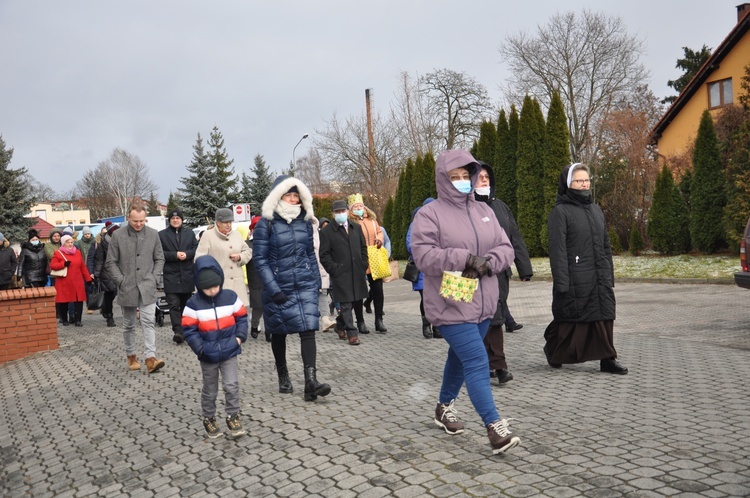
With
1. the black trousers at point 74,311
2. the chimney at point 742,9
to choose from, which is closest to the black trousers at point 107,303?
the black trousers at point 74,311

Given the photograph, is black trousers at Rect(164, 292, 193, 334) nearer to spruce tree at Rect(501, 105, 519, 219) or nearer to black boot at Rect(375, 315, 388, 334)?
black boot at Rect(375, 315, 388, 334)

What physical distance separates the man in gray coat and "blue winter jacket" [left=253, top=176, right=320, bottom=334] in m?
2.58

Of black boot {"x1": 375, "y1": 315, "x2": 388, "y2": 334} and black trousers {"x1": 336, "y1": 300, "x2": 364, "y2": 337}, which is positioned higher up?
black trousers {"x1": 336, "y1": 300, "x2": 364, "y2": 337}

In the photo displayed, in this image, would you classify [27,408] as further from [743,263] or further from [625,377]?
[743,263]

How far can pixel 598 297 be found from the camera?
6965mm

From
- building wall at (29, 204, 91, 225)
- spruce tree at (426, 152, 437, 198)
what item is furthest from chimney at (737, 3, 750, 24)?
building wall at (29, 204, 91, 225)

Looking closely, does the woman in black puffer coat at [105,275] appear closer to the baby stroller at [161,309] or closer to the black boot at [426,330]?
the baby stroller at [161,309]

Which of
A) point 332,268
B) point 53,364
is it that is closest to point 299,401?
point 332,268

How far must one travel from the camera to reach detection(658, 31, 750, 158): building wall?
35.3m

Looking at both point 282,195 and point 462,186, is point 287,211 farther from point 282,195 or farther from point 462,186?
point 462,186

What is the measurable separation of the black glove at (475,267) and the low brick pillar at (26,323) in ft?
27.9

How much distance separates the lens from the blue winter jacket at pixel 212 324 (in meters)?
5.42

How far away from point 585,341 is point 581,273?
67cm

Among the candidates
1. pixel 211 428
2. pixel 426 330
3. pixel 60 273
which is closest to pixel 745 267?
pixel 426 330
